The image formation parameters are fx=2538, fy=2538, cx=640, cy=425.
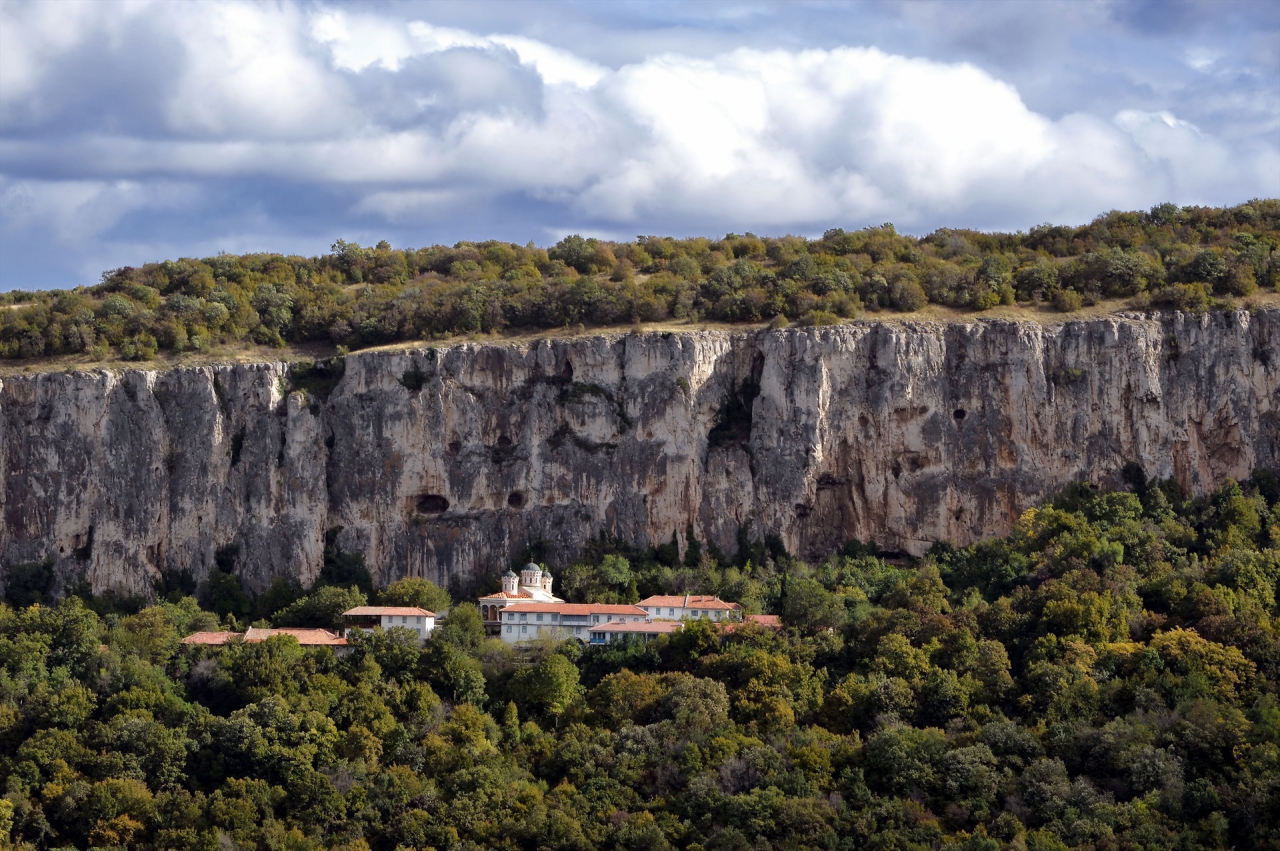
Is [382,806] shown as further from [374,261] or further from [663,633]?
[374,261]

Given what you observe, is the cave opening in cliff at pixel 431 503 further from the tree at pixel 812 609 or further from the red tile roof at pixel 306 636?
the tree at pixel 812 609

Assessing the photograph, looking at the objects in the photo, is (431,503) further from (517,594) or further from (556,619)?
(556,619)

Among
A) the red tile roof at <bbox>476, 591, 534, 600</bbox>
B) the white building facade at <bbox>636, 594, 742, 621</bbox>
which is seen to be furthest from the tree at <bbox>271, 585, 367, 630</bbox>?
the white building facade at <bbox>636, 594, 742, 621</bbox>

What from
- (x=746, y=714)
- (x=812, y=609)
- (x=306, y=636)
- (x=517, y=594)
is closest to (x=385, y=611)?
(x=306, y=636)

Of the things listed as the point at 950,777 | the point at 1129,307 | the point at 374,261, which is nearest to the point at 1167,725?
the point at 950,777

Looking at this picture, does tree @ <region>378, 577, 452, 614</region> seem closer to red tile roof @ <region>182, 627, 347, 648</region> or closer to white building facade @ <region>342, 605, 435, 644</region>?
white building facade @ <region>342, 605, 435, 644</region>

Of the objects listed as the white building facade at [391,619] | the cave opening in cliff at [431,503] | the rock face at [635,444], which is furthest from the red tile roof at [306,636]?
the cave opening in cliff at [431,503]
